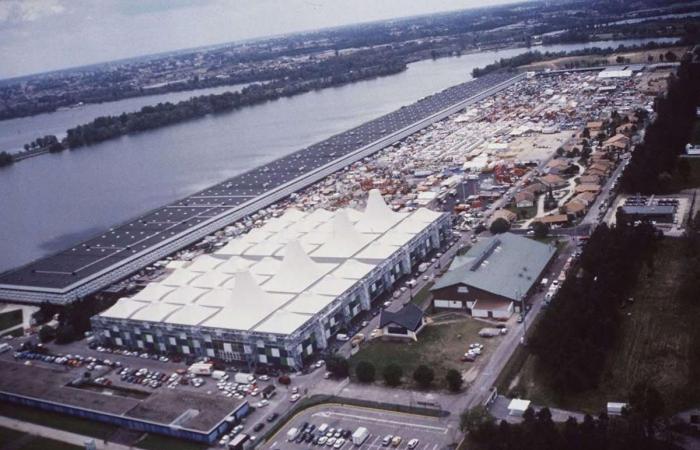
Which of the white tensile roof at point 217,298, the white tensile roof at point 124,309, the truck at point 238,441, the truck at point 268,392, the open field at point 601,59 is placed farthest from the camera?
the open field at point 601,59

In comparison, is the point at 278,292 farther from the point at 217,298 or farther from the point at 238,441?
the point at 238,441

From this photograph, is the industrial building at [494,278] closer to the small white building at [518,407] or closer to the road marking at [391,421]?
the small white building at [518,407]

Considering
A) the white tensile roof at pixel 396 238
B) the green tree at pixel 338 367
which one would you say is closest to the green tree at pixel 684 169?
the white tensile roof at pixel 396 238

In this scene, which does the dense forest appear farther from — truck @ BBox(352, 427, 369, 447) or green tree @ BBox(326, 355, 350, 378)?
green tree @ BBox(326, 355, 350, 378)

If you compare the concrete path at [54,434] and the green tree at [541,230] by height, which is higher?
the green tree at [541,230]

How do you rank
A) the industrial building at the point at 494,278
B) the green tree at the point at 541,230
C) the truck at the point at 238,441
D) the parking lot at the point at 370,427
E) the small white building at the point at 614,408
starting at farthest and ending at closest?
the green tree at the point at 541,230, the industrial building at the point at 494,278, the truck at the point at 238,441, the parking lot at the point at 370,427, the small white building at the point at 614,408

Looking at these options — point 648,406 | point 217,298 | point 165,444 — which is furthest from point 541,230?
point 165,444

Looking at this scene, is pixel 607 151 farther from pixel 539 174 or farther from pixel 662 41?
pixel 662 41
